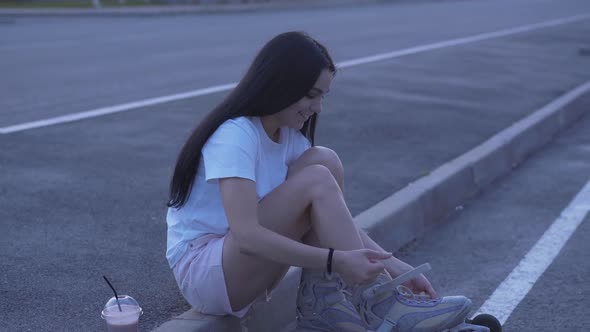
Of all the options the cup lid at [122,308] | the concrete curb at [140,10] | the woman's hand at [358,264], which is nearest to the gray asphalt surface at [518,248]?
the woman's hand at [358,264]

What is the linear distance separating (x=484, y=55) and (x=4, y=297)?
1176 cm

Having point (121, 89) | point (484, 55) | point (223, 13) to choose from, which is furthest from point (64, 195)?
point (223, 13)

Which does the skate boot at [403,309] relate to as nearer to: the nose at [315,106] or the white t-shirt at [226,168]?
the white t-shirt at [226,168]

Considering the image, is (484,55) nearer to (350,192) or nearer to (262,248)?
(350,192)

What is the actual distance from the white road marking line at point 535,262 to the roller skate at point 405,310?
2.32 ft

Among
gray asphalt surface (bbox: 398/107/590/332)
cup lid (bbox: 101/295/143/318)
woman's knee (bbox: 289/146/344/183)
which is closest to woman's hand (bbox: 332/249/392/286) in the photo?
woman's knee (bbox: 289/146/344/183)

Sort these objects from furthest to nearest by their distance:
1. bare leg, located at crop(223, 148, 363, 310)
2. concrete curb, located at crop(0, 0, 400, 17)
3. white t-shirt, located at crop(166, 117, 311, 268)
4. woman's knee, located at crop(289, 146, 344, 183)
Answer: concrete curb, located at crop(0, 0, 400, 17) < woman's knee, located at crop(289, 146, 344, 183) < bare leg, located at crop(223, 148, 363, 310) < white t-shirt, located at crop(166, 117, 311, 268)

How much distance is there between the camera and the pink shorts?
3.64m

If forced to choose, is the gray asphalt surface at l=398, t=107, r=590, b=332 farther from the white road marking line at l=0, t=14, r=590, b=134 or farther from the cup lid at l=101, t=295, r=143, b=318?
the cup lid at l=101, t=295, r=143, b=318

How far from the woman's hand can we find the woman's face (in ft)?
1.88

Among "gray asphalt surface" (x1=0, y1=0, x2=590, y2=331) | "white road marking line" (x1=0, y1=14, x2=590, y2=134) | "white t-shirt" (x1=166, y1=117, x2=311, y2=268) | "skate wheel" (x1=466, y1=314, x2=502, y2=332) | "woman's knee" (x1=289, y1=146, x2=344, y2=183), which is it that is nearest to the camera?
"white t-shirt" (x1=166, y1=117, x2=311, y2=268)

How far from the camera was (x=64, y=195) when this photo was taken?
574cm

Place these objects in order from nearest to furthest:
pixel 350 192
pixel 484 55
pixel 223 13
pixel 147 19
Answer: pixel 350 192, pixel 484 55, pixel 147 19, pixel 223 13

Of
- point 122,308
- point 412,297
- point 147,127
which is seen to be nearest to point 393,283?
point 412,297
